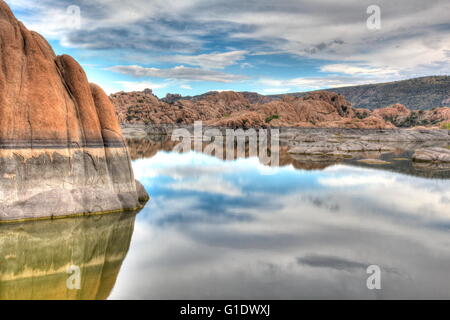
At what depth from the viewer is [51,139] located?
55.2 ft

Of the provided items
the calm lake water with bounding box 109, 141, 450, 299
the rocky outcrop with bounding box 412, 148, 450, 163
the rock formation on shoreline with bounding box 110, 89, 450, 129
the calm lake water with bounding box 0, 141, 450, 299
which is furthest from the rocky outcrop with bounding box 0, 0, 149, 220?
the rock formation on shoreline with bounding box 110, 89, 450, 129

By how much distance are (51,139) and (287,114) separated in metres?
127

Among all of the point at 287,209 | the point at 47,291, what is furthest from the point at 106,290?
the point at 287,209

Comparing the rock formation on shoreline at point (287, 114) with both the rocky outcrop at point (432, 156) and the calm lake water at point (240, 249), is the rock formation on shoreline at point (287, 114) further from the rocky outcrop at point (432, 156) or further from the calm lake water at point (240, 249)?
the calm lake water at point (240, 249)

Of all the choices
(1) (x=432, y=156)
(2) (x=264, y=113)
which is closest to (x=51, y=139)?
(1) (x=432, y=156)

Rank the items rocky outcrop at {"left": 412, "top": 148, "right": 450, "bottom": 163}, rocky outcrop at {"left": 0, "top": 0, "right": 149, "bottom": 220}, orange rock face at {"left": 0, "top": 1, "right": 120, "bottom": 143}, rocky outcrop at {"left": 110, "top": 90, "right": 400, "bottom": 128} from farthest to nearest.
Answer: rocky outcrop at {"left": 110, "top": 90, "right": 400, "bottom": 128}
rocky outcrop at {"left": 412, "top": 148, "right": 450, "bottom": 163}
orange rock face at {"left": 0, "top": 1, "right": 120, "bottom": 143}
rocky outcrop at {"left": 0, "top": 0, "right": 149, "bottom": 220}

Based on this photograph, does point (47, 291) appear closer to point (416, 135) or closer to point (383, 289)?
point (383, 289)

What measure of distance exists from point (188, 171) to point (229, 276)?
2516cm

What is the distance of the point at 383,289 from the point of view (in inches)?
412

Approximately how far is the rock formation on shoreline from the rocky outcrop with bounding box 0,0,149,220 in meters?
98.8

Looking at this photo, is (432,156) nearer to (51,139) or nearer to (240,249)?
(240,249)

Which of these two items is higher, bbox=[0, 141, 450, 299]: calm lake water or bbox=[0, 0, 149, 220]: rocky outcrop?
bbox=[0, 0, 149, 220]: rocky outcrop

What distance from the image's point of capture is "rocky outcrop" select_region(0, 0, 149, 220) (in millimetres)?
15789

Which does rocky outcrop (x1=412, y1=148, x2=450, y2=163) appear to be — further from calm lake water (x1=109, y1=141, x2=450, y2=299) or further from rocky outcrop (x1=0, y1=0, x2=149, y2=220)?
rocky outcrop (x1=0, y1=0, x2=149, y2=220)
